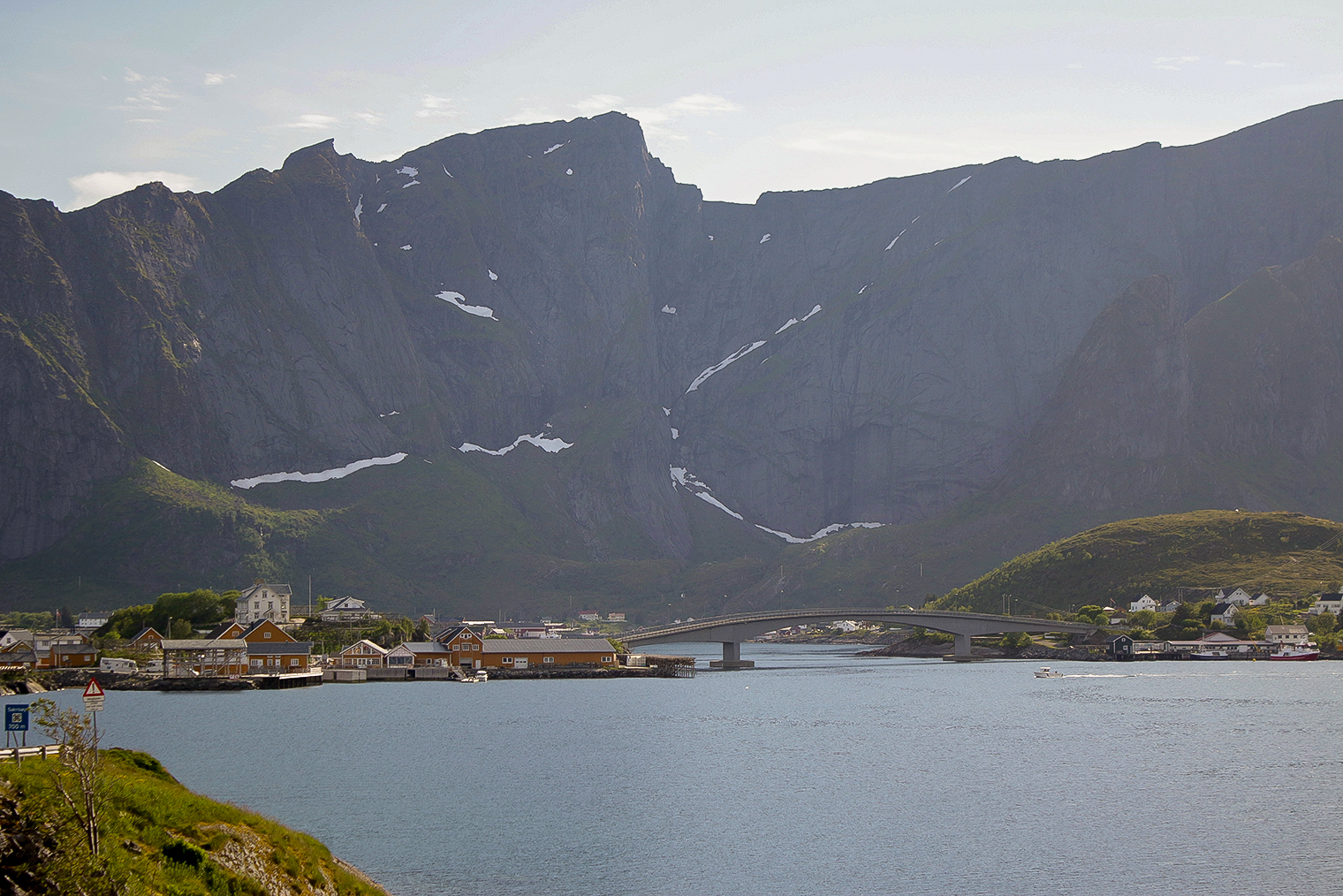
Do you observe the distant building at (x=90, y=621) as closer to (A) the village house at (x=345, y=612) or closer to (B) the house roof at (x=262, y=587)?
(A) the village house at (x=345, y=612)

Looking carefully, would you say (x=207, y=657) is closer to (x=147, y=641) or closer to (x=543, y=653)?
(x=147, y=641)

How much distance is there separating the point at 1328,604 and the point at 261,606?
133589 millimetres

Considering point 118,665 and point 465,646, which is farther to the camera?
point 465,646

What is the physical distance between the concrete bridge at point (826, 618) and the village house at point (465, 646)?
2518 cm

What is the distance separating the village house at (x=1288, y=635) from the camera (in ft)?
530

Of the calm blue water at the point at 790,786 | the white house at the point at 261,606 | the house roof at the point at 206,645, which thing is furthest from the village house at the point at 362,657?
the calm blue water at the point at 790,786

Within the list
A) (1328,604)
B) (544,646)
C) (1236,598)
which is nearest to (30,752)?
(544,646)

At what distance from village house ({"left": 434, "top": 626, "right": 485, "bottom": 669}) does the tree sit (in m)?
117

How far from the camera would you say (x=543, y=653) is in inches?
5822

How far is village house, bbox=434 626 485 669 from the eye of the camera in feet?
476

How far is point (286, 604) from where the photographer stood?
16100cm

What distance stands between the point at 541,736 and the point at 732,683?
55.1 meters

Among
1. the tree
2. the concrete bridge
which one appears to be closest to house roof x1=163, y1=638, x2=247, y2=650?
the concrete bridge

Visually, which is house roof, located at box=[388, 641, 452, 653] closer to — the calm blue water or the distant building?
the calm blue water
